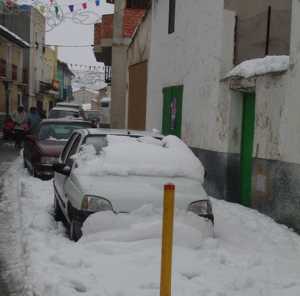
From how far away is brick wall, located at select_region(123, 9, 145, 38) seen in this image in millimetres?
24812

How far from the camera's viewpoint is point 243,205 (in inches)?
376

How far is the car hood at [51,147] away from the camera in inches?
475

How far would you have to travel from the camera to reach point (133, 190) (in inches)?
240

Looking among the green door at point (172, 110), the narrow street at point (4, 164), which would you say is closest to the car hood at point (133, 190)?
the narrow street at point (4, 164)

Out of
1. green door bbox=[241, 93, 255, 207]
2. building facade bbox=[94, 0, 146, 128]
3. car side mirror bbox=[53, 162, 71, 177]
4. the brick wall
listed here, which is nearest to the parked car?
green door bbox=[241, 93, 255, 207]

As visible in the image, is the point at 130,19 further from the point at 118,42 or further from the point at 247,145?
the point at 247,145

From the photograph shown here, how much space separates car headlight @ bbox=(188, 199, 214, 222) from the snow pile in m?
0.56

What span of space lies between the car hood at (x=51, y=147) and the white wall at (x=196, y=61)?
115 inches

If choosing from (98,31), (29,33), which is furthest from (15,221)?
(29,33)

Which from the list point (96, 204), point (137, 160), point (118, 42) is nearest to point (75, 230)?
point (96, 204)

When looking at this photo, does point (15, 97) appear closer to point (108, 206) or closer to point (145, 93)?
point (145, 93)

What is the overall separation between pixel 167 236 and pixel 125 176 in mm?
2591

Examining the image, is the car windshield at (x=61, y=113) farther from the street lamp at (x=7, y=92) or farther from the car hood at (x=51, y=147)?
the car hood at (x=51, y=147)

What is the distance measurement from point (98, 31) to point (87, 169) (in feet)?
70.8
